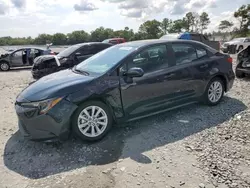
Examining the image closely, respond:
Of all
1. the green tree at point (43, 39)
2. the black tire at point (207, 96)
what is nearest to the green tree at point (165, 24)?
the green tree at point (43, 39)

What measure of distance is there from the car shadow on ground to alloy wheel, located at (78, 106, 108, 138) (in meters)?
0.18

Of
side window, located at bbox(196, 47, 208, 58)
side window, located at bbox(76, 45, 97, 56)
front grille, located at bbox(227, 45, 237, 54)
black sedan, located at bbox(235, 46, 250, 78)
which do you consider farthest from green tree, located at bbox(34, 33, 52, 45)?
side window, located at bbox(196, 47, 208, 58)

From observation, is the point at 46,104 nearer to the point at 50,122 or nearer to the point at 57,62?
the point at 50,122

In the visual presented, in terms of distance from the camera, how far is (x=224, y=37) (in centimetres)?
3909

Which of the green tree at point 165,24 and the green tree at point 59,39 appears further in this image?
the green tree at point 165,24

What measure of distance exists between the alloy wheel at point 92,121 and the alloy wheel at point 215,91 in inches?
101

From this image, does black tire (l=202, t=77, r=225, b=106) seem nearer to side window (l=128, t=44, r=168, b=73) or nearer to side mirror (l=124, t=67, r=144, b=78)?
side window (l=128, t=44, r=168, b=73)

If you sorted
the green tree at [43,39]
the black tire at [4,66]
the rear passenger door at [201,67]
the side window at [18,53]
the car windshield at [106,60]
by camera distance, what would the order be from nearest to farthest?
the car windshield at [106,60] < the rear passenger door at [201,67] < the black tire at [4,66] < the side window at [18,53] < the green tree at [43,39]

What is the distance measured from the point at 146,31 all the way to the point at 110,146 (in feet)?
128

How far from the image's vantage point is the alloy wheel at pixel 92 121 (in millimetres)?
3859

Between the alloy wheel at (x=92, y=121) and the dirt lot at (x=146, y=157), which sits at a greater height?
the alloy wheel at (x=92, y=121)

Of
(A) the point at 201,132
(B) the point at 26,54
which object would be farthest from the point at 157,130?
(B) the point at 26,54

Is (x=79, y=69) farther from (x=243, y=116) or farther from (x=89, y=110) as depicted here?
(x=243, y=116)

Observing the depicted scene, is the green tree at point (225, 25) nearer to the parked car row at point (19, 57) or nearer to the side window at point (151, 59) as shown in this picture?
the parked car row at point (19, 57)
